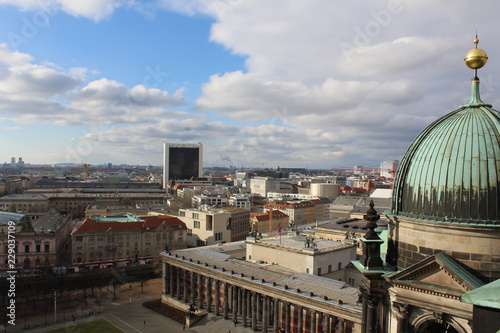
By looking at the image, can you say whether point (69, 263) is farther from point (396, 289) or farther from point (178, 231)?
point (396, 289)

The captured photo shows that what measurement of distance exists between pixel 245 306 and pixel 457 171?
55.7m

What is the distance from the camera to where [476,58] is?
26.1 meters

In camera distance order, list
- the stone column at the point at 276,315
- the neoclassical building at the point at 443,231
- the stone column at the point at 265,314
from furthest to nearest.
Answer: the stone column at the point at 265,314
the stone column at the point at 276,315
the neoclassical building at the point at 443,231

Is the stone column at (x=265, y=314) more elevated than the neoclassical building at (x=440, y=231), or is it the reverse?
the neoclassical building at (x=440, y=231)

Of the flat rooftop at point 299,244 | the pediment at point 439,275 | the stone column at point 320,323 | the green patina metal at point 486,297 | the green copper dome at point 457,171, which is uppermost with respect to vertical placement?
the green copper dome at point 457,171

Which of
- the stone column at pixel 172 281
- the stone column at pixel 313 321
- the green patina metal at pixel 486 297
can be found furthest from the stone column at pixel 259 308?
the green patina metal at pixel 486 297

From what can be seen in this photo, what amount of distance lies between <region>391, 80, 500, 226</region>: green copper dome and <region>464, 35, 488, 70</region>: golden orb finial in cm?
138

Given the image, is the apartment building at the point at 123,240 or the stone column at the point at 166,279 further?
the apartment building at the point at 123,240

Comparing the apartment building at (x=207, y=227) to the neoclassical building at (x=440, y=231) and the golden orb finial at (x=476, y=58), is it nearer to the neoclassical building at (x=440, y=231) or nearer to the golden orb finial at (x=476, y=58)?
the neoclassical building at (x=440, y=231)

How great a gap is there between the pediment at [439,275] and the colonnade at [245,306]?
35.1 meters

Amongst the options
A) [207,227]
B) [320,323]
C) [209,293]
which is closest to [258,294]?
[320,323]

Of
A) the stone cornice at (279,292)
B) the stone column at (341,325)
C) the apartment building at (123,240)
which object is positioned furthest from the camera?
the apartment building at (123,240)

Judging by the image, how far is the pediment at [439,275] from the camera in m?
23.0

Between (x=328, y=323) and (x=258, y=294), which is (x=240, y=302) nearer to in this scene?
(x=258, y=294)
